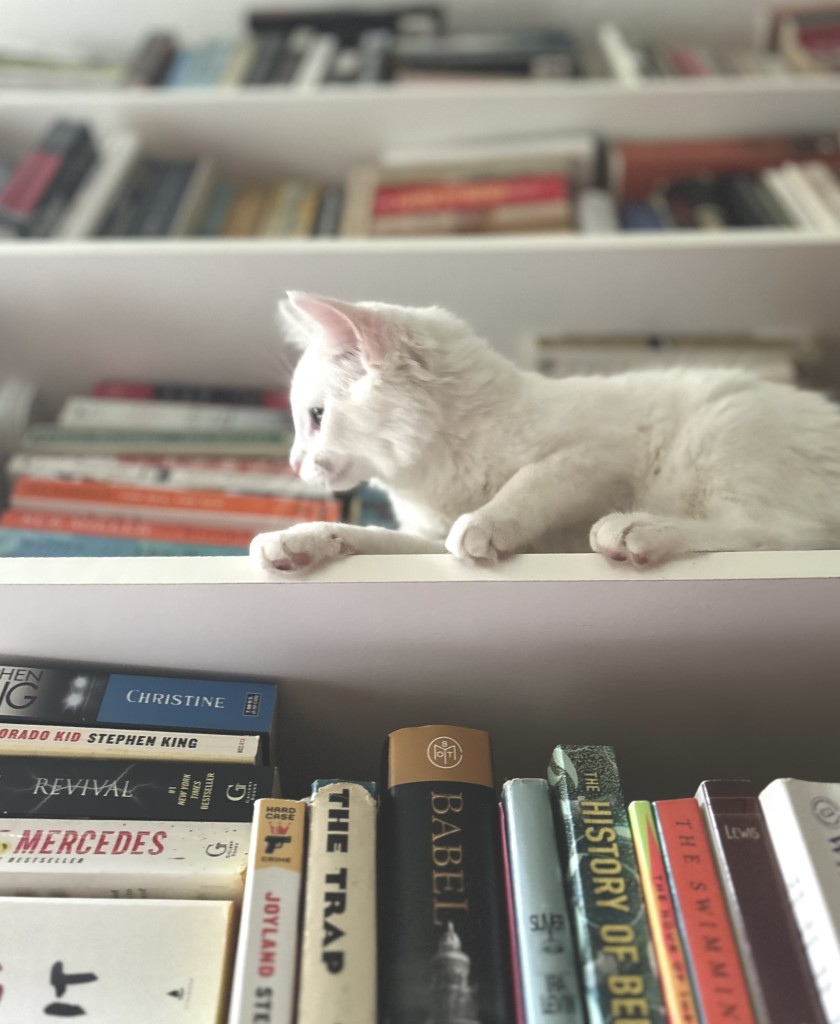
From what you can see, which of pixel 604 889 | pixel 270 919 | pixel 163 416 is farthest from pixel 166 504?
pixel 604 889

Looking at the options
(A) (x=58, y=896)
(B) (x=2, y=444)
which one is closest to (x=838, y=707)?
(A) (x=58, y=896)

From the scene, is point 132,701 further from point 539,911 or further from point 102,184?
point 102,184

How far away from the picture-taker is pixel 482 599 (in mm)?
657

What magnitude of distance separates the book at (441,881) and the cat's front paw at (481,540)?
0.14 meters

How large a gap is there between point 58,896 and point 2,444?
75 centimetres

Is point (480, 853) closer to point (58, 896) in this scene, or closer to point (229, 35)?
point (58, 896)

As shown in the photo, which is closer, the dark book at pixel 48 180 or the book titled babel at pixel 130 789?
the book titled babel at pixel 130 789

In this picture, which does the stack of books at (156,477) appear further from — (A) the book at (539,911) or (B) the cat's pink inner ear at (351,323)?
(A) the book at (539,911)

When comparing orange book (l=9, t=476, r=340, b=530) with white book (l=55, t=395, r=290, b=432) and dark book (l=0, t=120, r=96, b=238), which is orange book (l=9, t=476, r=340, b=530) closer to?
white book (l=55, t=395, r=290, b=432)

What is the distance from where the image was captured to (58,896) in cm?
58

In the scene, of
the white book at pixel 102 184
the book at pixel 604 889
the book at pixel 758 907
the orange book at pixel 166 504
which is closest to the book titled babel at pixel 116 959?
the book at pixel 604 889

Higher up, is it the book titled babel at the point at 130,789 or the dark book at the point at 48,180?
the dark book at the point at 48,180

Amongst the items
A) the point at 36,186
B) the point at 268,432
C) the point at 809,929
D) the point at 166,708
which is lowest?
the point at 809,929

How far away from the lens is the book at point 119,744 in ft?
2.11
